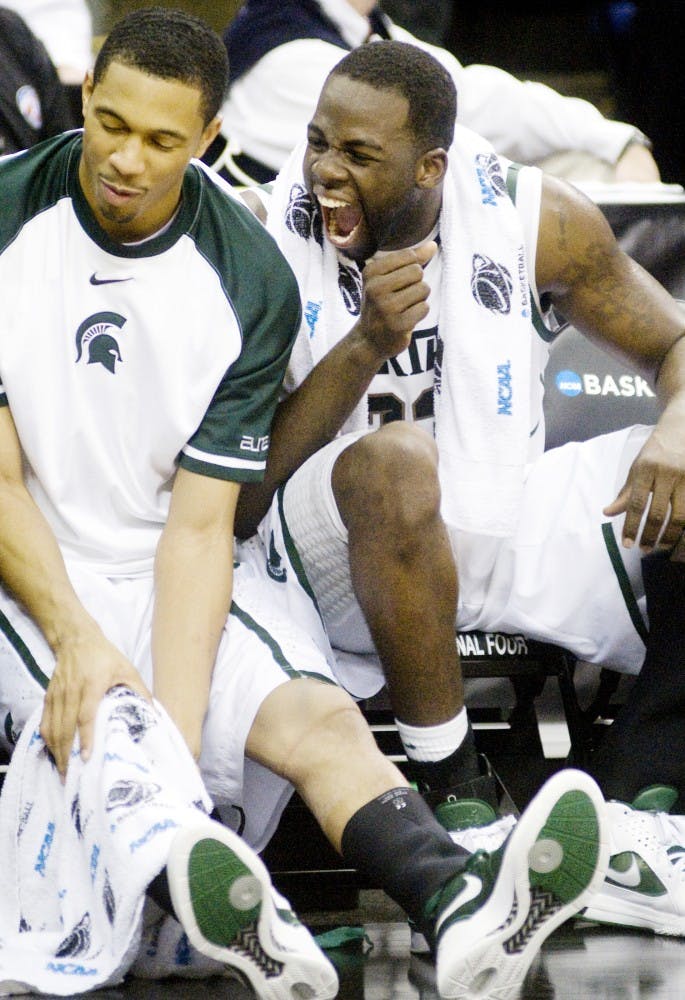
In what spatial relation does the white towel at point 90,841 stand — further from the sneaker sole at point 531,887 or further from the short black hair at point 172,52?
the short black hair at point 172,52

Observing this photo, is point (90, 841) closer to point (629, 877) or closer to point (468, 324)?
point (629, 877)

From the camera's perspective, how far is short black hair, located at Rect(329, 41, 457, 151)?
2.55 meters

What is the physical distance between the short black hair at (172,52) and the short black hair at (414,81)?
0.38 m

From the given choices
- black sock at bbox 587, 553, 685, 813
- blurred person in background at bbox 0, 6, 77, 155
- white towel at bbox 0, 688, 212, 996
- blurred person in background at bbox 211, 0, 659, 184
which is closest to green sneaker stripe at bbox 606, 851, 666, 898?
black sock at bbox 587, 553, 685, 813

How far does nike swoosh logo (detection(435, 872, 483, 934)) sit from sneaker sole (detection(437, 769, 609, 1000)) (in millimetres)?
23

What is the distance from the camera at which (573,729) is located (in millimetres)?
2674

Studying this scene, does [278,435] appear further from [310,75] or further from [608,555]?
[310,75]

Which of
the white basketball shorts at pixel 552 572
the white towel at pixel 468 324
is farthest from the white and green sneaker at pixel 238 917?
the white towel at pixel 468 324

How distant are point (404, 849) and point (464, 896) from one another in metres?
0.13

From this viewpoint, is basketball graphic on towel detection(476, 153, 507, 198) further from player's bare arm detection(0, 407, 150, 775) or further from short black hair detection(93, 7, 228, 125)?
player's bare arm detection(0, 407, 150, 775)

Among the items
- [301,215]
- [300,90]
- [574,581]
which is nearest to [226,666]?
[574,581]

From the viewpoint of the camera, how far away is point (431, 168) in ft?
8.52

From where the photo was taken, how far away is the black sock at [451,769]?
7.28 feet

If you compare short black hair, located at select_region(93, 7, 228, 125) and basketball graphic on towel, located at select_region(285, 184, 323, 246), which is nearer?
short black hair, located at select_region(93, 7, 228, 125)
